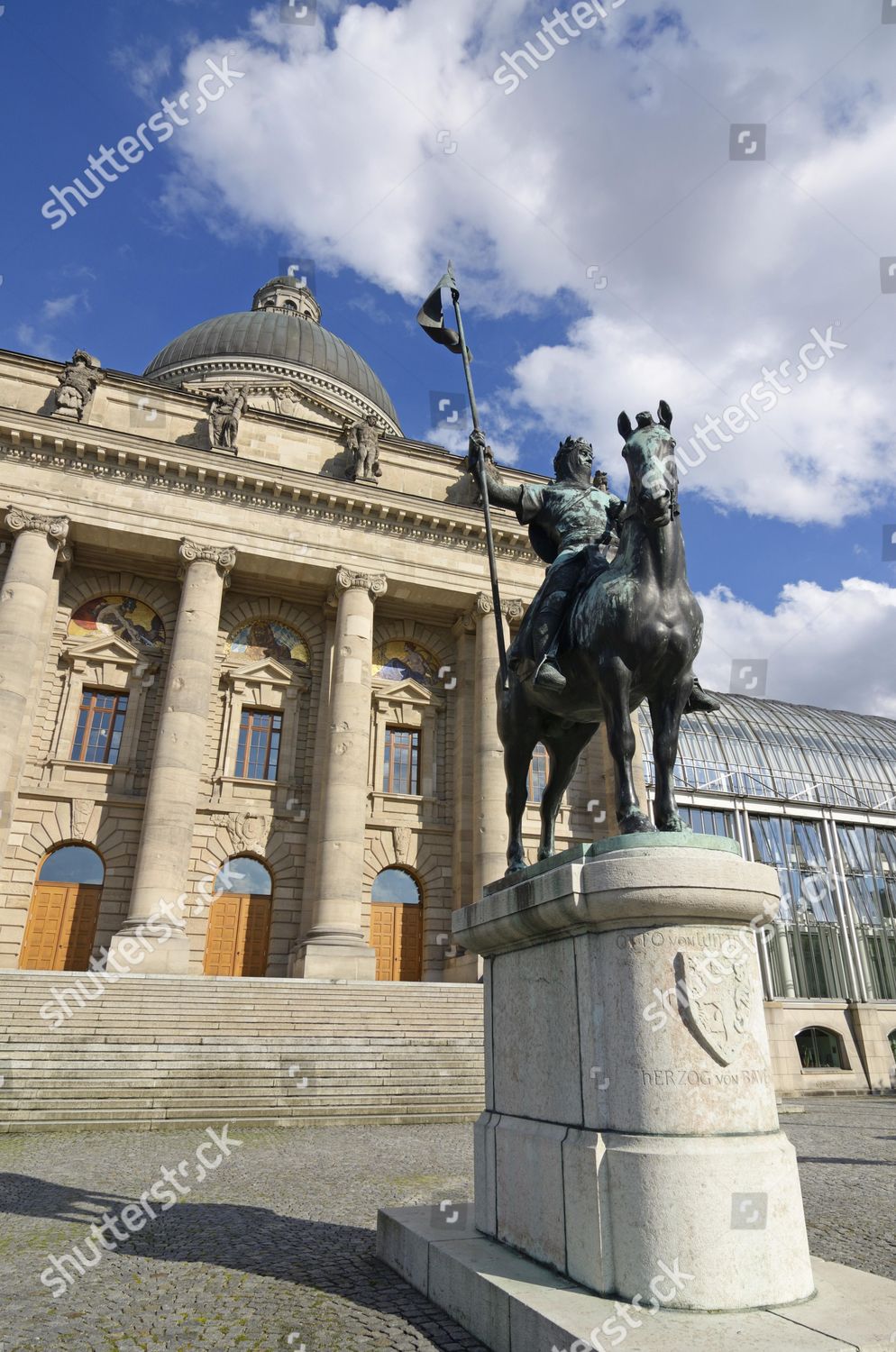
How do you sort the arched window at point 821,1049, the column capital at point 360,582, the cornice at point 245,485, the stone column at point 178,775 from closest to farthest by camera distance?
the stone column at point 178,775 < the cornice at point 245,485 < the arched window at point 821,1049 < the column capital at point 360,582

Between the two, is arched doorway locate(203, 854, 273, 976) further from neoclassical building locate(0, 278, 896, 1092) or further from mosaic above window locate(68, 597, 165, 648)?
mosaic above window locate(68, 597, 165, 648)

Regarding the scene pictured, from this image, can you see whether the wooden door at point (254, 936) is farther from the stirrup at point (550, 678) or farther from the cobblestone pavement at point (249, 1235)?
the stirrup at point (550, 678)

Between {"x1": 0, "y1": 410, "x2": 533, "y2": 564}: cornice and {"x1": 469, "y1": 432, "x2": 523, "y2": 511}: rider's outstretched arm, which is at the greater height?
{"x1": 0, "y1": 410, "x2": 533, "y2": 564}: cornice

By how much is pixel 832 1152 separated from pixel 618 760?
10035 mm

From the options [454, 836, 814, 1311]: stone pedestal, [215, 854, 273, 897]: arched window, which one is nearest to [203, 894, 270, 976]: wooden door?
[215, 854, 273, 897]: arched window

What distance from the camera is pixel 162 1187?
8.10 meters

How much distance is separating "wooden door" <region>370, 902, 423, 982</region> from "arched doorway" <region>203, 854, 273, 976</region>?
11.9ft

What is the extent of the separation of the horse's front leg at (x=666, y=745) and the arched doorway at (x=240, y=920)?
23.0 m

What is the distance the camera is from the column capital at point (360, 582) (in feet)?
92.0

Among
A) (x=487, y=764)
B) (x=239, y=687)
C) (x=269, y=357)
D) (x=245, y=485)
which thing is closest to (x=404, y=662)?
(x=487, y=764)

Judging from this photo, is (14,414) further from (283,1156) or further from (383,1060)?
(283,1156)

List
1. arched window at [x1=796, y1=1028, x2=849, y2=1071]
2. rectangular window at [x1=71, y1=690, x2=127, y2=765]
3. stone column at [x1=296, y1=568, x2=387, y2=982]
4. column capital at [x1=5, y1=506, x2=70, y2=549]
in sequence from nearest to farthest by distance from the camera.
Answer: stone column at [x1=296, y1=568, x2=387, y2=982], column capital at [x1=5, y1=506, x2=70, y2=549], rectangular window at [x1=71, y1=690, x2=127, y2=765], arched window at [x1=796, y1=1028, x2=849, y2=1071]

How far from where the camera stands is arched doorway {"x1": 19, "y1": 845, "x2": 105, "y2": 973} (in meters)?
24.0

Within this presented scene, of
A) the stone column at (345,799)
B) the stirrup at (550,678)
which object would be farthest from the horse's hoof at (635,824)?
the stone column at (345,799)
